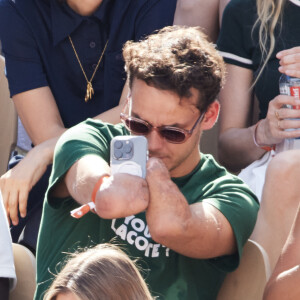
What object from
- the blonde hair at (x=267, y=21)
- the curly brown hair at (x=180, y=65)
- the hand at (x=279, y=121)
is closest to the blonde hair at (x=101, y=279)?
the curly brown hair at (x=180, y=65)

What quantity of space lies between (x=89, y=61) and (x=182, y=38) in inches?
39.8

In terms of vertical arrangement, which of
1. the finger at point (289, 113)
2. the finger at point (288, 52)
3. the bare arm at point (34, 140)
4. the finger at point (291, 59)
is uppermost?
the finger at point (288, 52)

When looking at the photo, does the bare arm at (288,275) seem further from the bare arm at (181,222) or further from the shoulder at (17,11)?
the shoulder at (17,11)

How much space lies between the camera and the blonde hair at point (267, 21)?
3016mm

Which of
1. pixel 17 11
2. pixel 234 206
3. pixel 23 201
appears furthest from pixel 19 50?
pixel 234 206

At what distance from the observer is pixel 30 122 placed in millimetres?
3150

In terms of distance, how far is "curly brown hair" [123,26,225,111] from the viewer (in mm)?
2195

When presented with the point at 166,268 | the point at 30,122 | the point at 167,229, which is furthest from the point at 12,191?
the point at 167,229

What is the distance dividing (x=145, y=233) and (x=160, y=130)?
12.0 inches

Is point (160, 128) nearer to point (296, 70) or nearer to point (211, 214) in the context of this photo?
point (211, 214)

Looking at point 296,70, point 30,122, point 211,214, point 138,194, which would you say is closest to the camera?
point 138,194

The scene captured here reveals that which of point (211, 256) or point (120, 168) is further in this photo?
point (211, 256)

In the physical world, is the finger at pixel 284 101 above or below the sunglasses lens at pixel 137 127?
below

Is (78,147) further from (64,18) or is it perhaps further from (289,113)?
(64,18)
